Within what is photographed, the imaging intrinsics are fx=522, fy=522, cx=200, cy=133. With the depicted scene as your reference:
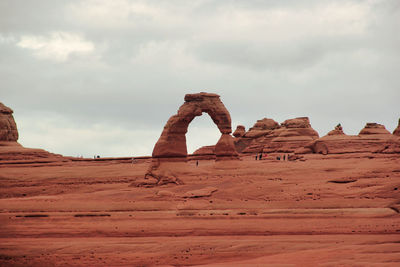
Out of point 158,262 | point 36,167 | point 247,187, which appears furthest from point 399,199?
point 36,167

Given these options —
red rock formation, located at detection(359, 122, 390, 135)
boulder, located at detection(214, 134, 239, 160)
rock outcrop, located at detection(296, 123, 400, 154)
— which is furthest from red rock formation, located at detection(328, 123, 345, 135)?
boulder, located at detection(214, 134, 239, 160)

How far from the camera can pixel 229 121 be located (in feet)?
117

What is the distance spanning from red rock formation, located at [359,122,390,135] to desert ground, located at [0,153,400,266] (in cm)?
1692

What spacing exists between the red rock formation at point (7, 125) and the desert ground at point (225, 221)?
2298 centimetres

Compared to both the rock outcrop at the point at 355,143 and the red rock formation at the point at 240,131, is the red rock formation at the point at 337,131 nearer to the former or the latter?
the rock outcrop at the point at 355,143

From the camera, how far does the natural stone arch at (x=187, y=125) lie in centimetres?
3278

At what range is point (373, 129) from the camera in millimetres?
47906

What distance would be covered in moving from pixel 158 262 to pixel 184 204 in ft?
27.0

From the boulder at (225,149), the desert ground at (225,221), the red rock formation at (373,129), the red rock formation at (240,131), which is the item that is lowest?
the desert ground at (225,221)

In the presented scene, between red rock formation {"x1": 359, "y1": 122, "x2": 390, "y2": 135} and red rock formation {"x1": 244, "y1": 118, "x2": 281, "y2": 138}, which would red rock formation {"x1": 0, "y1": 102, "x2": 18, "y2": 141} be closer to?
red rock formation {"x1": 244, "y1": 118, "x2": 281, "y2": 138}

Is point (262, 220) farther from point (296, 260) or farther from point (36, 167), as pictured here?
point (36, 167)

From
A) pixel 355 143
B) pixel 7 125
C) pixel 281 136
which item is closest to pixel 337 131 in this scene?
pixel 355 143

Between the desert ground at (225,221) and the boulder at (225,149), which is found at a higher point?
the boulder at (225,149)

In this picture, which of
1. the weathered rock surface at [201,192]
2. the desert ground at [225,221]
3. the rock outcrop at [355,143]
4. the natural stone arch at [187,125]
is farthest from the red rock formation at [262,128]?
the weathered rock surface at [201,192]
